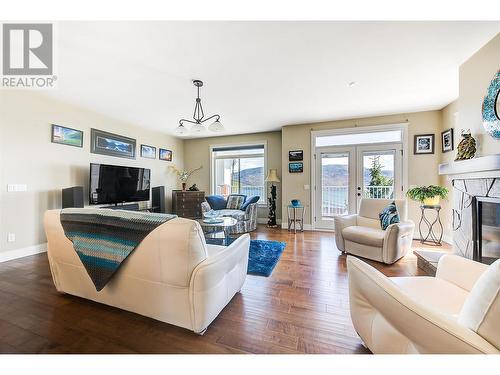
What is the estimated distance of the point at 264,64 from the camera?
7.80ft

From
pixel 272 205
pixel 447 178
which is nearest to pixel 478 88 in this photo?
pixel 447 178

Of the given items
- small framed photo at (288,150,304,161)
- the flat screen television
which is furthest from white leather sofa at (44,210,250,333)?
small framed photo at (288,150,304,161)

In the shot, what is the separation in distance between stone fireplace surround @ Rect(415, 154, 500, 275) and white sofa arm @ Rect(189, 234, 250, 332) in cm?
Result: 226

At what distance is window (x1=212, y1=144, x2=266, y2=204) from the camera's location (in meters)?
5.84

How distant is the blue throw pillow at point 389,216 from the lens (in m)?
2.81

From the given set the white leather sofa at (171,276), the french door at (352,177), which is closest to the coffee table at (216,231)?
the white leather sofa at (171,276)

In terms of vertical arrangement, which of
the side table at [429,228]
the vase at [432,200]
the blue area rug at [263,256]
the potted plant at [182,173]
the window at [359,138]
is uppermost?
the window at [359,138]

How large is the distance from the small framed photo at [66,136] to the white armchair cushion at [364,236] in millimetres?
4897

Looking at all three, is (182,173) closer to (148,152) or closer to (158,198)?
(148,152)

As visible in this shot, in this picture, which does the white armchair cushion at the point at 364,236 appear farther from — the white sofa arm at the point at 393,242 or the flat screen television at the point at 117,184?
the flat screen television at the point at 117,184

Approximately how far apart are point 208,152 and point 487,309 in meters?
6.02

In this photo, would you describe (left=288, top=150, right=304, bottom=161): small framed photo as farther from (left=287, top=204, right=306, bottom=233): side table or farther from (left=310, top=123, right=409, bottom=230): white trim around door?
(left=287, top=204, right=306, bottom=233): side table

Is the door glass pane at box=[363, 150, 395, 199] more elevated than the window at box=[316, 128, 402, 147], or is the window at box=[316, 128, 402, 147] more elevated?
the window at box=[316, 128, 402, 147]
